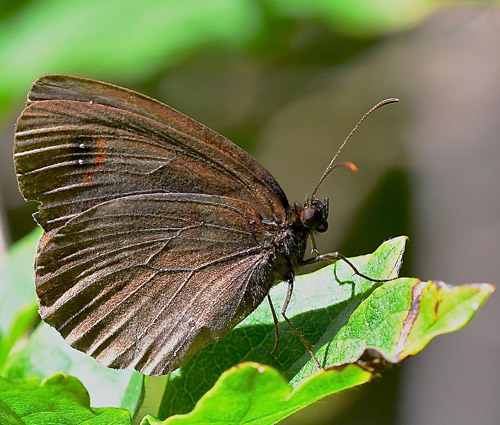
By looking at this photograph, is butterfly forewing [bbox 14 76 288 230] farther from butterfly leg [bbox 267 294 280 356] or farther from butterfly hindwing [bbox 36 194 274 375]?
butterfly leg [bbox 267 294 280 356]

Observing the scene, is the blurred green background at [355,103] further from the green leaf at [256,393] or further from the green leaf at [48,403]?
the green leaf at [256,393]

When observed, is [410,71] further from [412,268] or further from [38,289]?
[38,289]

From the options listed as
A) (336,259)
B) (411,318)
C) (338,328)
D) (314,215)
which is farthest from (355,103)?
(411,318)

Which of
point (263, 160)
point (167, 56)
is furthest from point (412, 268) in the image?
point (167, 56)

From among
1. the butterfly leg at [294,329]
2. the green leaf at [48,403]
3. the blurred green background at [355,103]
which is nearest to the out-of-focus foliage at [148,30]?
the blurred green background at [355,103]

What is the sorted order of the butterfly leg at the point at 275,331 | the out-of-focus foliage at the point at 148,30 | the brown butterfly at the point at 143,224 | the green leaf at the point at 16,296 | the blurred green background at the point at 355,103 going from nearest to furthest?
the butterfly leg at the point at 275,331, the brown butterfly at the point at 143,224, the green leaf at the point at 16,296, the out-of-focus foliage at the point at 148,30, the blurred green background at the point at 355,103

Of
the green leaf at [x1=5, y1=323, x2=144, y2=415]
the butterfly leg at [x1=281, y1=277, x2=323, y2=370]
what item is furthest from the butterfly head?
the green leaf at [x1=5, y1=323, x2=144, y2=415]
